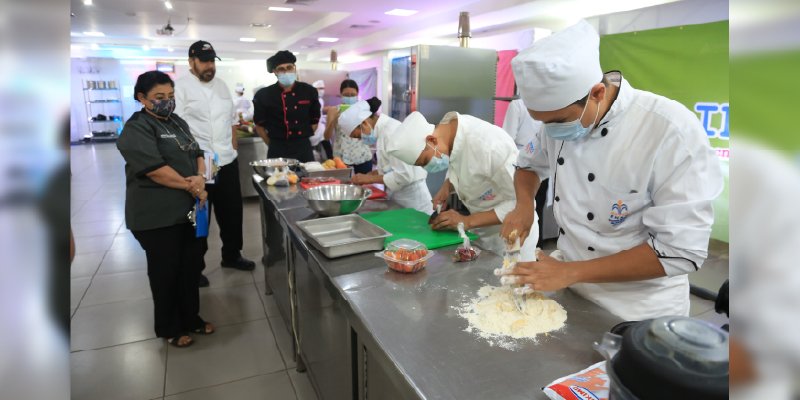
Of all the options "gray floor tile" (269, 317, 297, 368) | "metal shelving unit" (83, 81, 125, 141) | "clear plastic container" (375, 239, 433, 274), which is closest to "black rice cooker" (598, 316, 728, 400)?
"clear plastic container" (375, 239, 433, 274)

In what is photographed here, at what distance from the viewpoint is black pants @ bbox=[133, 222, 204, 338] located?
2.46m

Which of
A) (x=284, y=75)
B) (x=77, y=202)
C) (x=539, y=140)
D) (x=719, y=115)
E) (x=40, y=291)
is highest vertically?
(x=284, y=75)

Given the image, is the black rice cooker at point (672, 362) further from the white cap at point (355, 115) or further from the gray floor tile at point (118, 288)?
the gray floor tile at point (118, 288)

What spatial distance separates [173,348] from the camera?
271 centimetres

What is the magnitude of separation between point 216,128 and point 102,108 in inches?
517

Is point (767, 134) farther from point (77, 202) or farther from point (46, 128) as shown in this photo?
point (77, 202)

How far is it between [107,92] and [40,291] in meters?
16.5

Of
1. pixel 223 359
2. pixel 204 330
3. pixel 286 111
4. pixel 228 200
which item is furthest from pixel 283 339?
pixel 286 111

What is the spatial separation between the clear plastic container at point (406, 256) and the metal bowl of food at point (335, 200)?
2.01 feet

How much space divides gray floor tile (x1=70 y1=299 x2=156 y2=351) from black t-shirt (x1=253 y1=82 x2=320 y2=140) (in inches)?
70.1

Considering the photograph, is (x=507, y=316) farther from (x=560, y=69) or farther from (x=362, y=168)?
(x=362, y=168)

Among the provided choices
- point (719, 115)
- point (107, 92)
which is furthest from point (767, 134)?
point (107, 92)

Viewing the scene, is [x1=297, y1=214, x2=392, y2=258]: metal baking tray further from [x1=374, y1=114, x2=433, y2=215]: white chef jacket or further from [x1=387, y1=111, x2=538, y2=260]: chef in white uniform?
[x1=374, y1=114, x2=433, y2=215]: white chef jacket

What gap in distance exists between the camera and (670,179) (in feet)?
3.93
